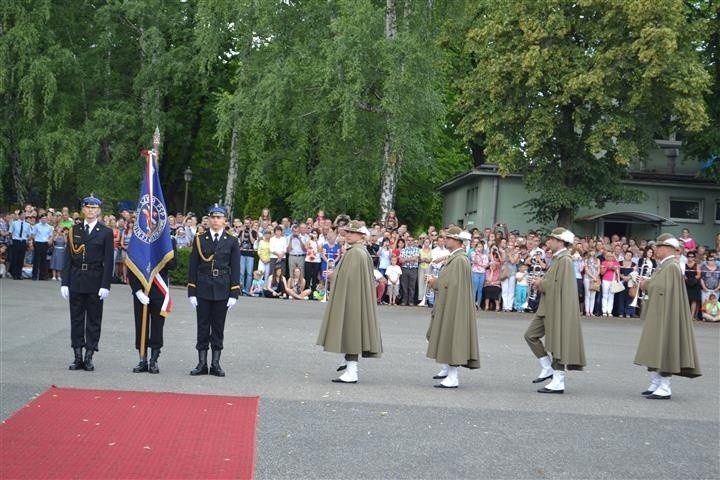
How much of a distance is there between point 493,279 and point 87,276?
1502cm

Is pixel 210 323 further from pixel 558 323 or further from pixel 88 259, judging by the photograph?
pixel 558 323

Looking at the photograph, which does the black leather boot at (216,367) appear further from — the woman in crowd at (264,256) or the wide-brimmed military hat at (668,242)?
the woman in crowd at (264,256)

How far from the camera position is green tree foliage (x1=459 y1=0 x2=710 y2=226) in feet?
99.7

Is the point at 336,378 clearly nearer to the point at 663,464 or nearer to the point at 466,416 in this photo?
the point at 466,416

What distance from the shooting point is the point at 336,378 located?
12445 millimetres

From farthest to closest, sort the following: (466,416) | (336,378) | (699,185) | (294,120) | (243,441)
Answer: (699,185) → (294,120) → (336,378) → (466,416) → (243,441)

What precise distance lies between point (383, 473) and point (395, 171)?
1027 inches

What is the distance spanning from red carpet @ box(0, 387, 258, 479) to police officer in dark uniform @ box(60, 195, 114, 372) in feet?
5.80

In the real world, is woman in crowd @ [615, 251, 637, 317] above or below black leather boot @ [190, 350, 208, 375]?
above

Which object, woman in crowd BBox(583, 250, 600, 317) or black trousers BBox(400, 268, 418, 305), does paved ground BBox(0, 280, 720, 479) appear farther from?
woman in crowd BBox(583, 250, 600, 317)

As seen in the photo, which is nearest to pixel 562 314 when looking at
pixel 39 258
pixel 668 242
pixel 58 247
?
pixel 668 242

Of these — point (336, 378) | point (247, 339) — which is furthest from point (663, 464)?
point (247, 339)

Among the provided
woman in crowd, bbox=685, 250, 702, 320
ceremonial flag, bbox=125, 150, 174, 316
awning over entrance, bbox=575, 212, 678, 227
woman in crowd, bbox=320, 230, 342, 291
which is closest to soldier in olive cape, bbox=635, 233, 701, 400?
ceremonial flag, bbox=125, 150, 174, 316

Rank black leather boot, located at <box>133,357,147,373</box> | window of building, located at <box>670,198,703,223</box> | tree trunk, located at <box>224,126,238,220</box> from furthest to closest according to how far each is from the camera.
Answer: window of building, located at <box>670,198,703,223</box> < tree trunk, located at <box>224,126,238,220</box> < black leather boot, located at <box>133,357,147,373</box>
